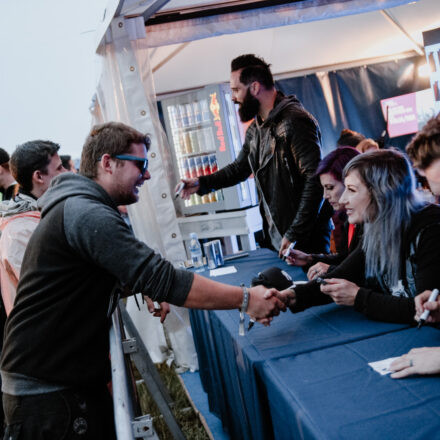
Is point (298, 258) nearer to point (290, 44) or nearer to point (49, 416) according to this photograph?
point (49, 416)

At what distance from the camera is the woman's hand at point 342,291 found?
1812 mm

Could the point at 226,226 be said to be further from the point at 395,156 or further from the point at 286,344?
the point at 286,344

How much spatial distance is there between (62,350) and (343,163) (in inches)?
78.7

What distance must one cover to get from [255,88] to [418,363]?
2.41 metres

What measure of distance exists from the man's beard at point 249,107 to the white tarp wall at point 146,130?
3.04 ft

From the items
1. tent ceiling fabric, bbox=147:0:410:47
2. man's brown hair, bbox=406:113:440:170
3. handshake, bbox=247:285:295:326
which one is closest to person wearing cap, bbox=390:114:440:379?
man's brown hair, bbox=406:113:440:170

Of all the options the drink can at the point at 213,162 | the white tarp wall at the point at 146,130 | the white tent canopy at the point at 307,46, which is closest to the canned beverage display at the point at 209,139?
the drink can at the point at 213,162

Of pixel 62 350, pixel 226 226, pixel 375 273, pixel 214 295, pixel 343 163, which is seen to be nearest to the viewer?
pixel 62 350

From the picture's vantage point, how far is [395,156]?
6.63 feet

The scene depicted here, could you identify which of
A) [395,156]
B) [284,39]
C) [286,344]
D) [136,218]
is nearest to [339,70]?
[284,39]

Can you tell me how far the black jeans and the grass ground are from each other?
4.32 ft

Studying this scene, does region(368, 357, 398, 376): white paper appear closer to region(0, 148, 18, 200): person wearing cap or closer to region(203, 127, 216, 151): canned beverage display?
region(0, 148, 18, 200): person wearing cap

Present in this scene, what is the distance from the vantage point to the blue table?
154cm

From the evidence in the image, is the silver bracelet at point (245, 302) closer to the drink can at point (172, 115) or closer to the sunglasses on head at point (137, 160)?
the sunglasses on head at point (137, 160)
